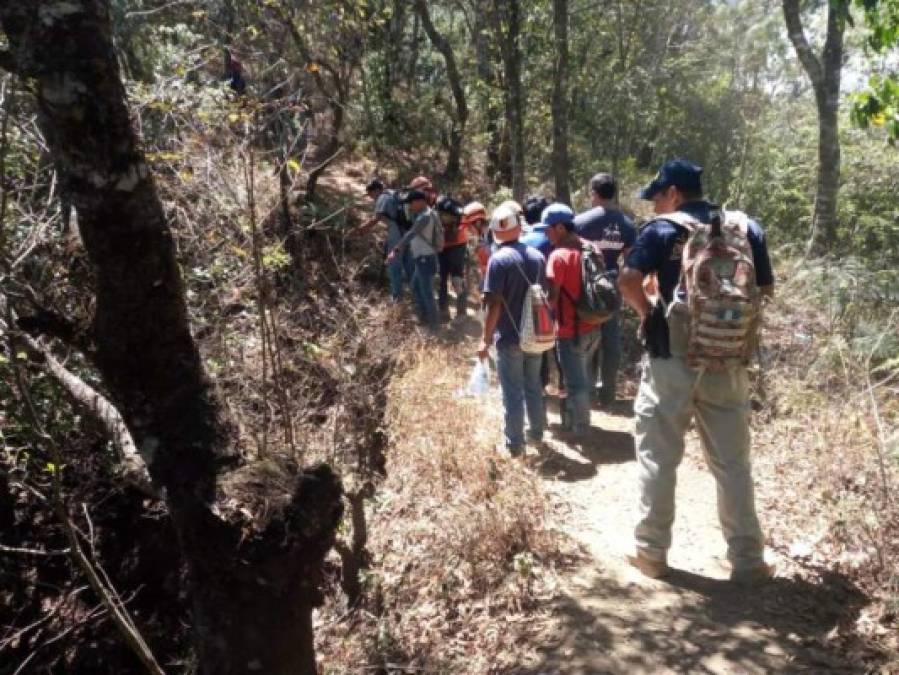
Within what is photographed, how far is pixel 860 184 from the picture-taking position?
46.3 feet

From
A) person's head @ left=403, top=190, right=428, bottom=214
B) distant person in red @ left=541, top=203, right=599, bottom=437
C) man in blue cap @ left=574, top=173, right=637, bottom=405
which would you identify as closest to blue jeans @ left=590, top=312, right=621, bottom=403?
man in blue cap @ left=574, top=173, right=637, bottom=405

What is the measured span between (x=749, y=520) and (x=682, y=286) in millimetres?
1290

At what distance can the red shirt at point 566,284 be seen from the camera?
5785 millimetres

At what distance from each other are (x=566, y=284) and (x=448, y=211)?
13.8 ft

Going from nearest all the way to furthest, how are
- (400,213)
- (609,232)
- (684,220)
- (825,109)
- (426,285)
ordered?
1. (684,220)
2. (609,232)
3. (426,285)
4. (400,213)
5. (825,109)

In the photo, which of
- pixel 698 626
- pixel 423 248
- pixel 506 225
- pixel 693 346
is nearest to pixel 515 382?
pixel 506 225

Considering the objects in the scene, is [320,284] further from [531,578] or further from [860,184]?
[860,184]

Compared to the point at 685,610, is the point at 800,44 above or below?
above

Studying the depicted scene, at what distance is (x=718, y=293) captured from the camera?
350 cm

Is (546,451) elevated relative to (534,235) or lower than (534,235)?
lower

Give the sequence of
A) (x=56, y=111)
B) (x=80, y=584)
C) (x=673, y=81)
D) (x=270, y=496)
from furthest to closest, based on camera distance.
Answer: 1. (x=673, y=81)
2. (x=80, y=584)
3. (x=270, y=496)
4. (x=56, y=111)

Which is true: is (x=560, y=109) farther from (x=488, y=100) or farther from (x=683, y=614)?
(x=683, y=614)

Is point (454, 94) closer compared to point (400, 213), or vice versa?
point (400, 213)

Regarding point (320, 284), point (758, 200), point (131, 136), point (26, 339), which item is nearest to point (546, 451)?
point (26, 339)
